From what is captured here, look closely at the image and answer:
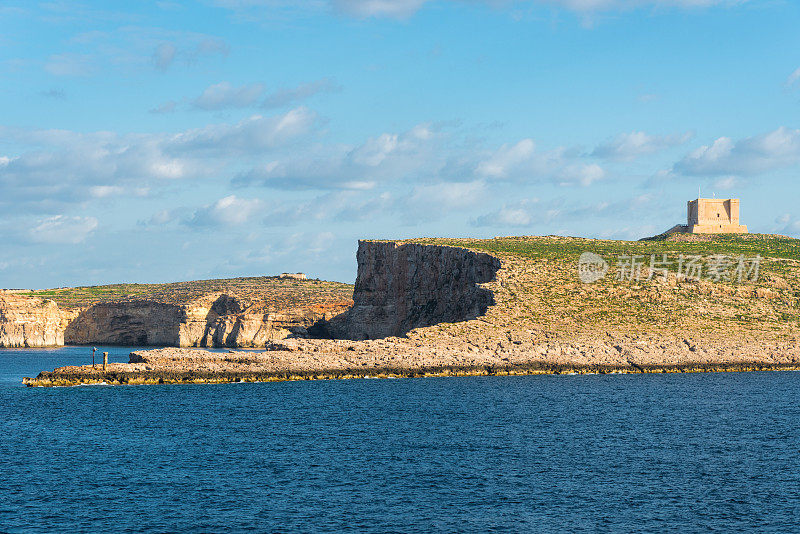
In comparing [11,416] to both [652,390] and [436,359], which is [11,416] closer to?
[436,359]

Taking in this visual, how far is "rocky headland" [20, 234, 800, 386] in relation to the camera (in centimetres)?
8244

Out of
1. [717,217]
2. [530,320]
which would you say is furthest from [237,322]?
[717,217]

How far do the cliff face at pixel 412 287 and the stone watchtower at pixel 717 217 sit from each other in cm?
4772

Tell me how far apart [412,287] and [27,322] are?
75138mm

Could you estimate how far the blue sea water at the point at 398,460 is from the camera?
32.6 m

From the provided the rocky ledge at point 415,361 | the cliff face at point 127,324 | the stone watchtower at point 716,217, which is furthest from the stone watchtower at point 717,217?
the cliff face at point 127,324

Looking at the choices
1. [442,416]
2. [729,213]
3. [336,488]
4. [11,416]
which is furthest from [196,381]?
[729,213]

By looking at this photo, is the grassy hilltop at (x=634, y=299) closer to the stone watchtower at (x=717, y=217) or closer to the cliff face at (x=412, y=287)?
the cliff face at (x=412, y=287)

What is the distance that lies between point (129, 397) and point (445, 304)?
53873 mm

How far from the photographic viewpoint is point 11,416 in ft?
190

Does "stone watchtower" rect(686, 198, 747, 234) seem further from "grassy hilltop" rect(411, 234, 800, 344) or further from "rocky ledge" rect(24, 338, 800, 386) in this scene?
"rocky ledge" rect(24, 338, 800, 386)

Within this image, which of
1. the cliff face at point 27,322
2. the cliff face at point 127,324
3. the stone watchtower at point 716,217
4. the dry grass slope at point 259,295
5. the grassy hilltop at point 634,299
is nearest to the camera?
the grassy hilltop at point 634,299

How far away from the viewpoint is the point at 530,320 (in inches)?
3723

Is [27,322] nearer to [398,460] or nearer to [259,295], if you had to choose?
[259,295]
